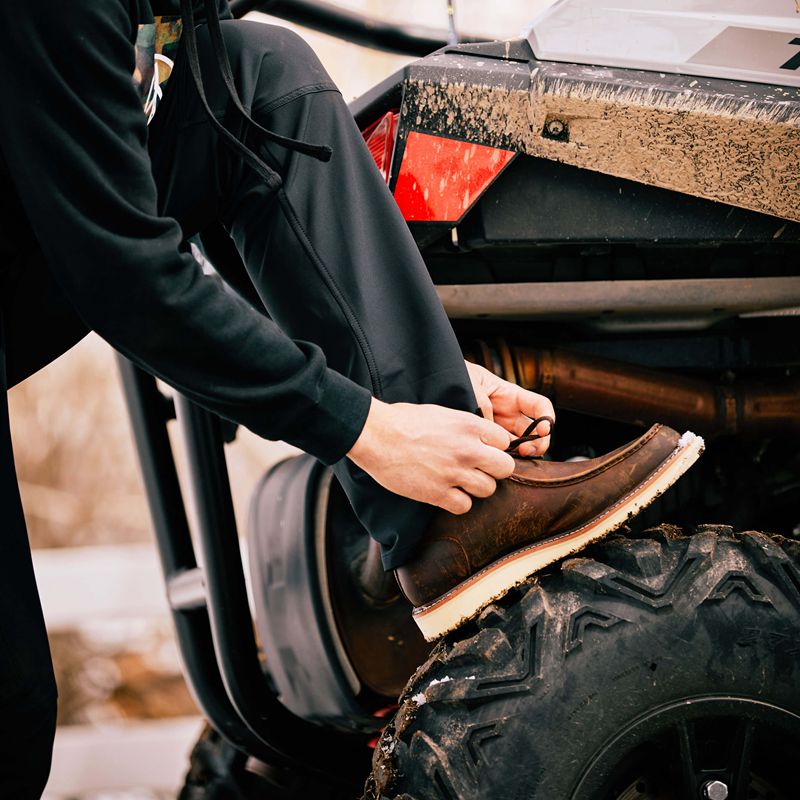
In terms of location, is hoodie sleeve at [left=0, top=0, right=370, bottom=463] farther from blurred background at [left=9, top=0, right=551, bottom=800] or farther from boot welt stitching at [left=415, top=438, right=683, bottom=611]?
blurred background at [left=9, top=0, right=551, bottom=800]

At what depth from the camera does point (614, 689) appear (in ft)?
2.83

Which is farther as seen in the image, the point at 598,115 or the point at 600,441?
the point at 600,441

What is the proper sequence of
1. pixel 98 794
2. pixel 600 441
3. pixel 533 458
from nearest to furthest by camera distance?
pixel 533 458
pixel 600 441
pixel 98 794

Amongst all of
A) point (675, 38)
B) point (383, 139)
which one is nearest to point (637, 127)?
point (675, 38)

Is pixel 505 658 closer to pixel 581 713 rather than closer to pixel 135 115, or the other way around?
pixel 581 713

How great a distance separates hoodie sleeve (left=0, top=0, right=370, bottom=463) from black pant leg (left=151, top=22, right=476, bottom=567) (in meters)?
0.07

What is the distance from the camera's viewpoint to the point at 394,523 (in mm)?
907

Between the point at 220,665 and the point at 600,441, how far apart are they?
2.01 feet

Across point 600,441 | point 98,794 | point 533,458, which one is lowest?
point 98,794

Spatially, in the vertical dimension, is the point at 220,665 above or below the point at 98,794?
above

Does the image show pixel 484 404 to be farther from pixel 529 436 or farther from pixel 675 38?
pixel 675 38

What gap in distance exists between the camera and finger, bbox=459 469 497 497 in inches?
34.9

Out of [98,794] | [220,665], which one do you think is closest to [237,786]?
[220,665]

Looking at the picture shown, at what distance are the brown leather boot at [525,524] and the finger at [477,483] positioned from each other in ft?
0.06
